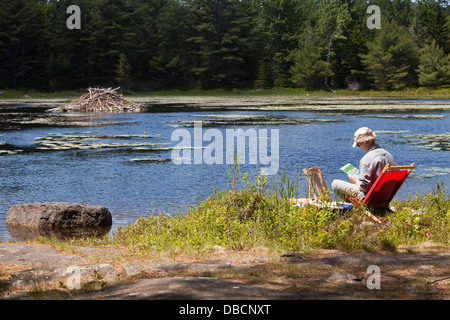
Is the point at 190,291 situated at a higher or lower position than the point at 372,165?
lower

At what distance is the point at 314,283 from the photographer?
4.90m

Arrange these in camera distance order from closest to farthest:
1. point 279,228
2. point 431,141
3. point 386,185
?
point 279,228, point 386,185, point 431,141

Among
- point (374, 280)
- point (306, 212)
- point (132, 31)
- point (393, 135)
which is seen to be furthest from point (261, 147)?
point (132, 31)

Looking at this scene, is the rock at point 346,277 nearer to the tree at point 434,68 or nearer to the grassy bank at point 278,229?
the grassy bank at point 278,229

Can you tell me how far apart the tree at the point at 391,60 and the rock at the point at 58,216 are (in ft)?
200

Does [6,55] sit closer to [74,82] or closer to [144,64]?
[74,82]

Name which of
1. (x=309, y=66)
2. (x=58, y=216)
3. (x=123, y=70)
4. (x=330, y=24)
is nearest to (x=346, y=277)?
(x=58, y=216)

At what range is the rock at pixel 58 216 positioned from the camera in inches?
381

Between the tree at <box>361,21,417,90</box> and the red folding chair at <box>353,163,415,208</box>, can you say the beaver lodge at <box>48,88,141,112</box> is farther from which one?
the tree at <box>361,21,417,90</box>

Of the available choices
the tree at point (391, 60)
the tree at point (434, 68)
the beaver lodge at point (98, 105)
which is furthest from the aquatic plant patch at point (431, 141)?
the tree at point (391, 60)

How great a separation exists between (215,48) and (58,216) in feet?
227

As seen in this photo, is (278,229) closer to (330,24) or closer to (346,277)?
(346,277)

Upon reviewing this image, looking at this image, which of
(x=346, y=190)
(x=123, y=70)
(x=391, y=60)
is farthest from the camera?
(x=123, y=70)

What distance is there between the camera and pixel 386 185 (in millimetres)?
7805
